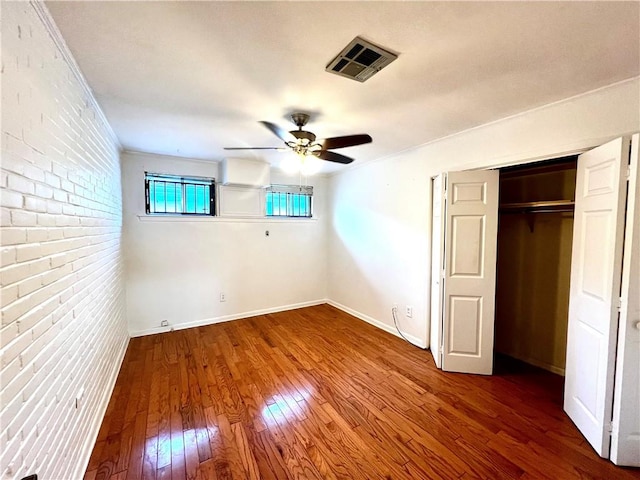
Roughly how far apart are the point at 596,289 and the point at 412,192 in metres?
1.95

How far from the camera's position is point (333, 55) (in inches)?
59.9

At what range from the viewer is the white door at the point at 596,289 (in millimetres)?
1685

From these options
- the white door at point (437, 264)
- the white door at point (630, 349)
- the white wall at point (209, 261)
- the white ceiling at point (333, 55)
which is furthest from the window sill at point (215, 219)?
the white door at point (630, 349)

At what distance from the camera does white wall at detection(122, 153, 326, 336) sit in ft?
11.7

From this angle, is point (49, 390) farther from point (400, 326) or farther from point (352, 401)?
point (400, 326)

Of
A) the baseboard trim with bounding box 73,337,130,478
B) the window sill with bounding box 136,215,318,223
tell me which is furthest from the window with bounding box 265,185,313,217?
the baseboard trim with bounding box 73,337,130,478

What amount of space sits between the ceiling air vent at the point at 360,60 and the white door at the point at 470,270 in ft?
4.77

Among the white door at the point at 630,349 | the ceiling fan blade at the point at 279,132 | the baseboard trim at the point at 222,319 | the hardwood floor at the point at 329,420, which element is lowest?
the hardwood floor at the point at 329,420

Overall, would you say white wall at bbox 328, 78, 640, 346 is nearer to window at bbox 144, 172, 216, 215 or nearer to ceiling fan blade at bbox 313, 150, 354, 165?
ceiling fan blade at bbox 313, 150, 354, 165

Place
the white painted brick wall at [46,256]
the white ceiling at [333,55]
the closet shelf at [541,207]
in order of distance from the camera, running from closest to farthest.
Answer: the white painted brick wall at [46,256] → the white ceiling at [333,55] → the closet shelf at [541,207]

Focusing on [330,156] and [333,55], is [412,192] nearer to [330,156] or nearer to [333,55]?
[330,156]

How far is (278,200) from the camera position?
4664mm

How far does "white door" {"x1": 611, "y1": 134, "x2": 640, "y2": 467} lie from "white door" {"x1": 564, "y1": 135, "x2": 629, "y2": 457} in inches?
1.2

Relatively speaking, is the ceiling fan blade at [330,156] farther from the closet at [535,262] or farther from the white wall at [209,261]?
the white wall at [209,261]
